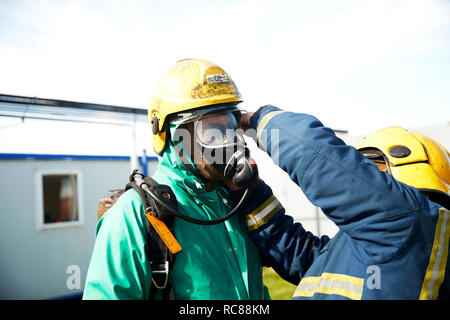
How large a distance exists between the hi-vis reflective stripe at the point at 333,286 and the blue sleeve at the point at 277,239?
0.28 m

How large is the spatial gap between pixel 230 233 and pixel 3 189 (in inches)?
237

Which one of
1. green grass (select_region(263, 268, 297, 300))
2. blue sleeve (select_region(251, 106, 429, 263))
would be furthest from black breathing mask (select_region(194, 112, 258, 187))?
green grass (select_region(263, 268, 297, 300))

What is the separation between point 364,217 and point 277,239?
0.80m

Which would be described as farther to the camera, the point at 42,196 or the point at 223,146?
the point at 42,196

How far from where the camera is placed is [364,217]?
4.45 feet

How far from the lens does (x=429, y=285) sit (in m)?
1.39

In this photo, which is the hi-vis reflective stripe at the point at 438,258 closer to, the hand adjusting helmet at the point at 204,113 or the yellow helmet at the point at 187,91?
the hand adjusting helmet at the point at 204,113

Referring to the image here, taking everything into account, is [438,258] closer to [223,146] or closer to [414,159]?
[414,159]

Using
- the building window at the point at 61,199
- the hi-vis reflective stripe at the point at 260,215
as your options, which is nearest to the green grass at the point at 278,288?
the building window at the point at 61,199

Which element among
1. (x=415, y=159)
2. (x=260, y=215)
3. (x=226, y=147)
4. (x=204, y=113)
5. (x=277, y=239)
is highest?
(x=204, y=113)

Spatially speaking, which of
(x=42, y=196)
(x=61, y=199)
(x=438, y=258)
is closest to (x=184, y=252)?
(x=438, y=258)

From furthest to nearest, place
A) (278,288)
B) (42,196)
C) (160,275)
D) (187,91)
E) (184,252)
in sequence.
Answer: (278,288)
(42,196)
(187,91)
(184,252)
(160,275)
